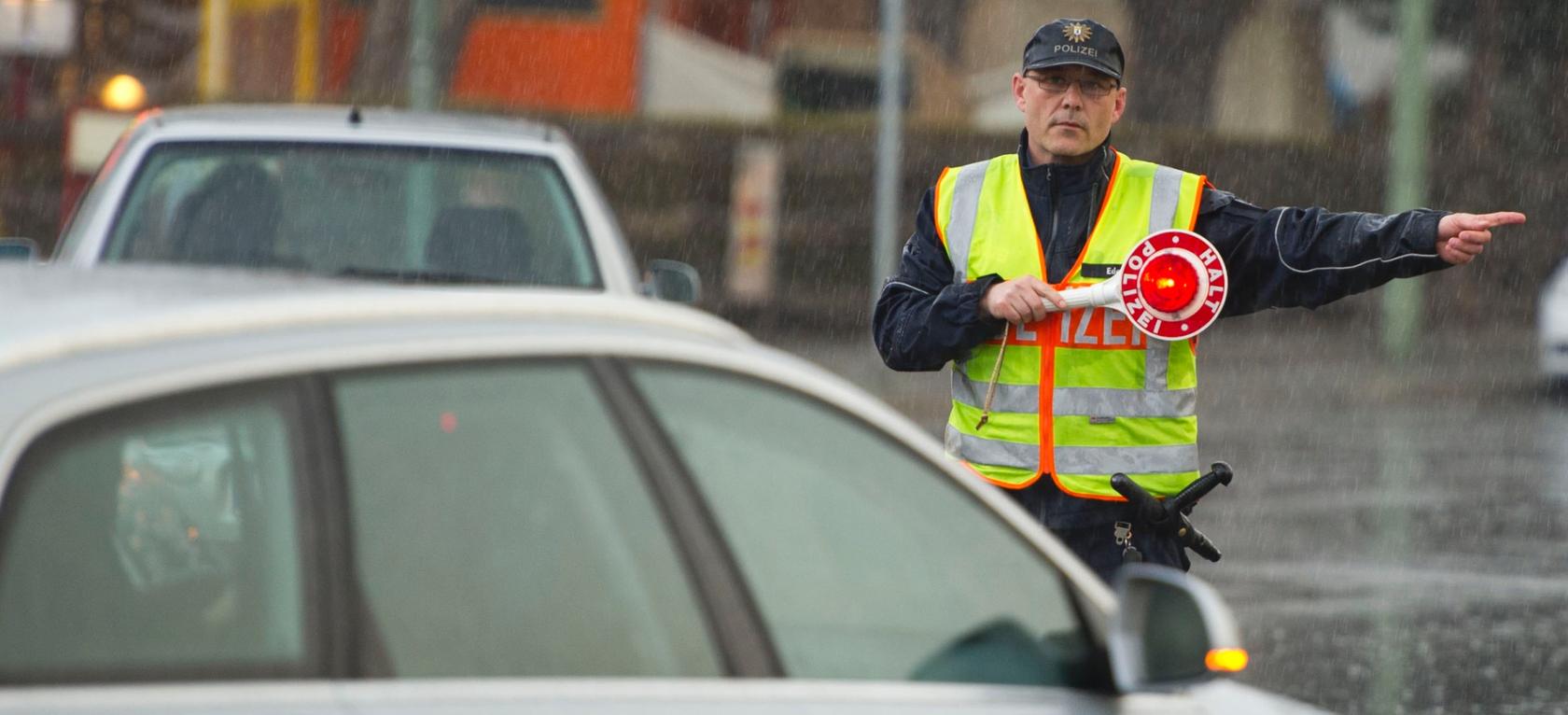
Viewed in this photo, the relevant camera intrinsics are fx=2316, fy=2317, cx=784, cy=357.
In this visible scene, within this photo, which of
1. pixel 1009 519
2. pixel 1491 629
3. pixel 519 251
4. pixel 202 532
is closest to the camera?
pixel 202 532

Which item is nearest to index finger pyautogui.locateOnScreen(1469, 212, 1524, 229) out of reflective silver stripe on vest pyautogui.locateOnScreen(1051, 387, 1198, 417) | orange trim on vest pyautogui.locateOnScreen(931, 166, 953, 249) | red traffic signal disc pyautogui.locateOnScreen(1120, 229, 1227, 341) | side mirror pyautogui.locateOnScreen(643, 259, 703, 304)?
red traffic signal disc pyautogui.locateOnScreen(1120, 229, 1227, 341)

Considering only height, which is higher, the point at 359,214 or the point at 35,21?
the point at 35,21

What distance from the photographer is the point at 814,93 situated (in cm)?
2558

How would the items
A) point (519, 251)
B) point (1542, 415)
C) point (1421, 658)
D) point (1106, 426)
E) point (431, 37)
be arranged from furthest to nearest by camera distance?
point (1542, 415)
point (431, 37)
point (1421, 658)
point (519, 251)
point (1106, 426)

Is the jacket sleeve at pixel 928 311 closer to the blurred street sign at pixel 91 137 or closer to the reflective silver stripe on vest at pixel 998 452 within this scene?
the reflective silver stripe on vest at pixel 998 452

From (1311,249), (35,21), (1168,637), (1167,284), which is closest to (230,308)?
(1168,637)

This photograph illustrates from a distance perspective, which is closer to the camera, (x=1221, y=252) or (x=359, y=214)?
(x=1221, y=252)

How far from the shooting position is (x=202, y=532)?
2621 millimetres

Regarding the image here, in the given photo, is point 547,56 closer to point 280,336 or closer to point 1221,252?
point 1221,252

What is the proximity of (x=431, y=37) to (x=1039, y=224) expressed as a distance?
34.7 ft

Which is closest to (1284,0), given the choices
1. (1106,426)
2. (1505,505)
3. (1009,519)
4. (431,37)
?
(431,37)

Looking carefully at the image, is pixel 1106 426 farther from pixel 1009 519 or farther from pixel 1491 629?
pixel 1491 629

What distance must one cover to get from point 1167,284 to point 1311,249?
1.16 ft

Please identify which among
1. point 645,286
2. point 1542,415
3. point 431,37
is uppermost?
point 431,37
